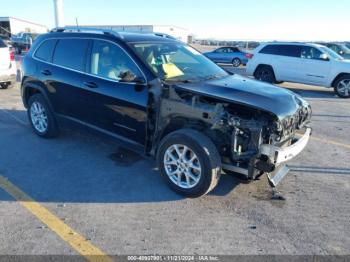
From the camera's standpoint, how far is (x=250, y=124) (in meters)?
3.62

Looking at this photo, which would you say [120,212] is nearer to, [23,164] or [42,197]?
[42,197]

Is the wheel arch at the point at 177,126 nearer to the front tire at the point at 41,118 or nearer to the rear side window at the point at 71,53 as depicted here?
the rear side window at the point at 71,53

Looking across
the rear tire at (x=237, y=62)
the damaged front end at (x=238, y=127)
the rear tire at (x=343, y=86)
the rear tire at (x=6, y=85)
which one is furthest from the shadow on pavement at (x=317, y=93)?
the rear tire at (x=237, y=62)

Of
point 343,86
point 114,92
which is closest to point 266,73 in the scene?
point 343,86

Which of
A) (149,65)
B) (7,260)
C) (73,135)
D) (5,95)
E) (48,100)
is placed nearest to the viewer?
(7,260)

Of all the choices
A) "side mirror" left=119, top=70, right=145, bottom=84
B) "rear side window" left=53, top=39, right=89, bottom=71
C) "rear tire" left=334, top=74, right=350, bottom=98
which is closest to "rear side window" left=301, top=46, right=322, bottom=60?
"rear tire" left=334, top=74, right=350, bottom=98

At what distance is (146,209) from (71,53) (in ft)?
9.11

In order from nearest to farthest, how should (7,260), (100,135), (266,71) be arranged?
1. (7,260)
2. (100,135)
3. (266,71)

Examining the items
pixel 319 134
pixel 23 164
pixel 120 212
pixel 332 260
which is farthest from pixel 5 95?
pixel 332 260

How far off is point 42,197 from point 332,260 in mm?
3116

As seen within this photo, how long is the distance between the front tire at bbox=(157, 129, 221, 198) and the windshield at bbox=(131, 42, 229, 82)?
852mm

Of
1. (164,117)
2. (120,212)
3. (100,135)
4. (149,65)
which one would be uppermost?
(149,65)

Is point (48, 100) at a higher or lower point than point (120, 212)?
higher

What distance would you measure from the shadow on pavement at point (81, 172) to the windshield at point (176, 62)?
1.22 metres
